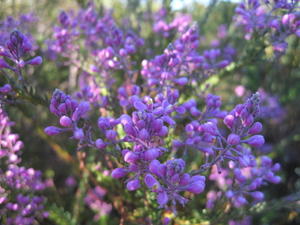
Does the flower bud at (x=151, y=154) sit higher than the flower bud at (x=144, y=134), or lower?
lower

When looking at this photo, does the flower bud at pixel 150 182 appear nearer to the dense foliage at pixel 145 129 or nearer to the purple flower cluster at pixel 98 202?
the dense foliage at pixel 145 129

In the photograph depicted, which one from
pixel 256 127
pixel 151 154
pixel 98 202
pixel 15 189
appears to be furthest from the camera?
pixel 98 202

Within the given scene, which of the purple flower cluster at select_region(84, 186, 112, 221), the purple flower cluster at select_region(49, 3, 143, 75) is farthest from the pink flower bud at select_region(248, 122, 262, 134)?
the purple flower cluster at select_region(84, 186, 112, 221)

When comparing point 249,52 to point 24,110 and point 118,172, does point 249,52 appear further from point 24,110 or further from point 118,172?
point 24,110

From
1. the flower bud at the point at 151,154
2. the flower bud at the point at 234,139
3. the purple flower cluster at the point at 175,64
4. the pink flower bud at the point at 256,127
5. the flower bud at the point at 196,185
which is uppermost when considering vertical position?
the purple flower cluster at the point at 175,64

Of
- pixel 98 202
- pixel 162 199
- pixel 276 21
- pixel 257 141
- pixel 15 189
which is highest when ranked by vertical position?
pixel 276 21

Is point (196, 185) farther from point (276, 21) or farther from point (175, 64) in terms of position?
point (276, 21)

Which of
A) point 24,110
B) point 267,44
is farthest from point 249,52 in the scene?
point 24,110

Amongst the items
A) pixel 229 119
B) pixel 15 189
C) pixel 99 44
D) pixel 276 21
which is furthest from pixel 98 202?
pixel 276 21

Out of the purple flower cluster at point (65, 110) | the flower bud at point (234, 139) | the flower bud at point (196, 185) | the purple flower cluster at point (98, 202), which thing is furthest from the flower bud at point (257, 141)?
the purple flower cluster at point (98, 202)

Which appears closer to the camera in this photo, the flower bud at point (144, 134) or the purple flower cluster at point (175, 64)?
the flower bud at point (144, 134)
